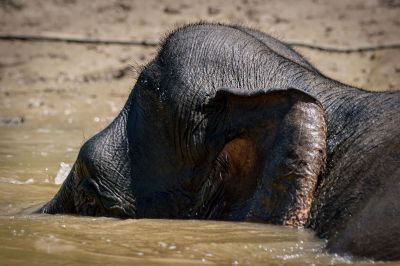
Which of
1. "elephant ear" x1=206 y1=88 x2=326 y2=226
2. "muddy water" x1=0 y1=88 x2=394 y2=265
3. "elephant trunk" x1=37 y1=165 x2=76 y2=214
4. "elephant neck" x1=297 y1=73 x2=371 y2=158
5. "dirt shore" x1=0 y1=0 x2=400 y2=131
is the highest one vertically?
"dirt shore" x1=0 y1=0 x2=400 y2=131

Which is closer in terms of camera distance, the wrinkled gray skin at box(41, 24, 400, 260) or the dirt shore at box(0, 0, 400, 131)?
the wrinkled gray skin at box(41, 24, 400, 260)

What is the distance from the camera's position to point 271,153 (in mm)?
3705

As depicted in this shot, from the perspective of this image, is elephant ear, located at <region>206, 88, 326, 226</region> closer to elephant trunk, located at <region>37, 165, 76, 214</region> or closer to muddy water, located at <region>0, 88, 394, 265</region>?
muddy water, located at <region>0, 88, 394, 265</region>

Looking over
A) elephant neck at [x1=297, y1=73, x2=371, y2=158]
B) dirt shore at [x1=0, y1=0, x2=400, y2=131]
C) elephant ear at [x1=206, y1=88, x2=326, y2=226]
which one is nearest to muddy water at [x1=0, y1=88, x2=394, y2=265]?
elephant ear at [x1=206, y1=88, x2=326, y2=226]

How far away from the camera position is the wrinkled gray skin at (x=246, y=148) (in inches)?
138

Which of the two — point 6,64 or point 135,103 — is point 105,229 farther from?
point 6,64

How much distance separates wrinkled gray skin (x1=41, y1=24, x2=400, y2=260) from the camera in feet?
11.5

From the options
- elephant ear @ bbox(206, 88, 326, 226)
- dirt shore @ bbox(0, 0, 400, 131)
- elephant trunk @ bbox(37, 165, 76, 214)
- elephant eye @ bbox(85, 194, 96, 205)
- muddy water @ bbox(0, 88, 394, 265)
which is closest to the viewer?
muddy water @ bbox(0, 88, 394, 265)

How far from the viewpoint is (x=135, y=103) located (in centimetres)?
428

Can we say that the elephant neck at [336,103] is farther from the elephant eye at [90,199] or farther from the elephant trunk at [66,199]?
the elephant trunk at [66,199]

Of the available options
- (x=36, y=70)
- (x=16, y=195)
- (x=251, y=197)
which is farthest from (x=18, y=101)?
(x=251, y=197)

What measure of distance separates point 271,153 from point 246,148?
0.48 feet

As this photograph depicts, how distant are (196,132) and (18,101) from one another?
6031 millimetres

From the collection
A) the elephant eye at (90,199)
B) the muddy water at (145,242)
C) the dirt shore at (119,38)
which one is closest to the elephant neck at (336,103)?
the muddy water at (145,242)
